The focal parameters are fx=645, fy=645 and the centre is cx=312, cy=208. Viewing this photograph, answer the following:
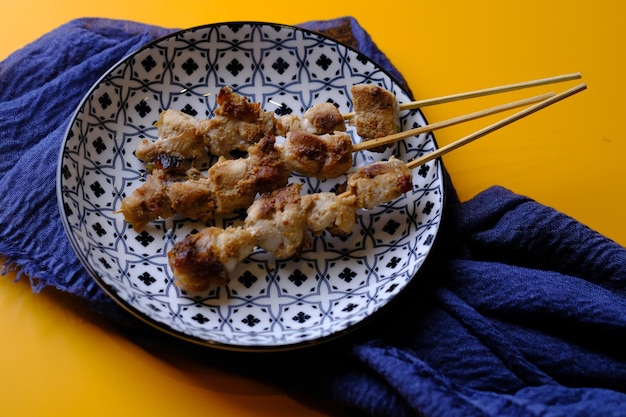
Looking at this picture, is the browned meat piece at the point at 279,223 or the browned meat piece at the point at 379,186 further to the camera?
the browned meat piece at the point at 379,186

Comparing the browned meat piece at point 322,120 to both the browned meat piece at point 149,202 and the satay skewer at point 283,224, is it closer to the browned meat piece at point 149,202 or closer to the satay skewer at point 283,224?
the satay skewer at point 283,224

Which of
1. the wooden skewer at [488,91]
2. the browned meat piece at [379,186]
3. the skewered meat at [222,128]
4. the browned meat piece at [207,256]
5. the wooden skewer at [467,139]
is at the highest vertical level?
the skewered meat at [222,128]

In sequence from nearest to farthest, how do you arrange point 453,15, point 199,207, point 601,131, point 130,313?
1. point 130,313
2. point 199,207
3. point 601,131
4. point 453,15

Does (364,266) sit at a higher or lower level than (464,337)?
higher

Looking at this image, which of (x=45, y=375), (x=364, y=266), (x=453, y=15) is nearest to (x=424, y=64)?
(x=453, y=15)

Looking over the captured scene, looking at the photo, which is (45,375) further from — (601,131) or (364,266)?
(601,131)

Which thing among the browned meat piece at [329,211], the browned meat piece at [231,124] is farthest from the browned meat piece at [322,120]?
the browned meat piece at [329,211]

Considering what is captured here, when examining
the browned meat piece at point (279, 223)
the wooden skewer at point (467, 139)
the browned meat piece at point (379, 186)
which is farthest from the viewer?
the wooden skewer at point (467, 139)
